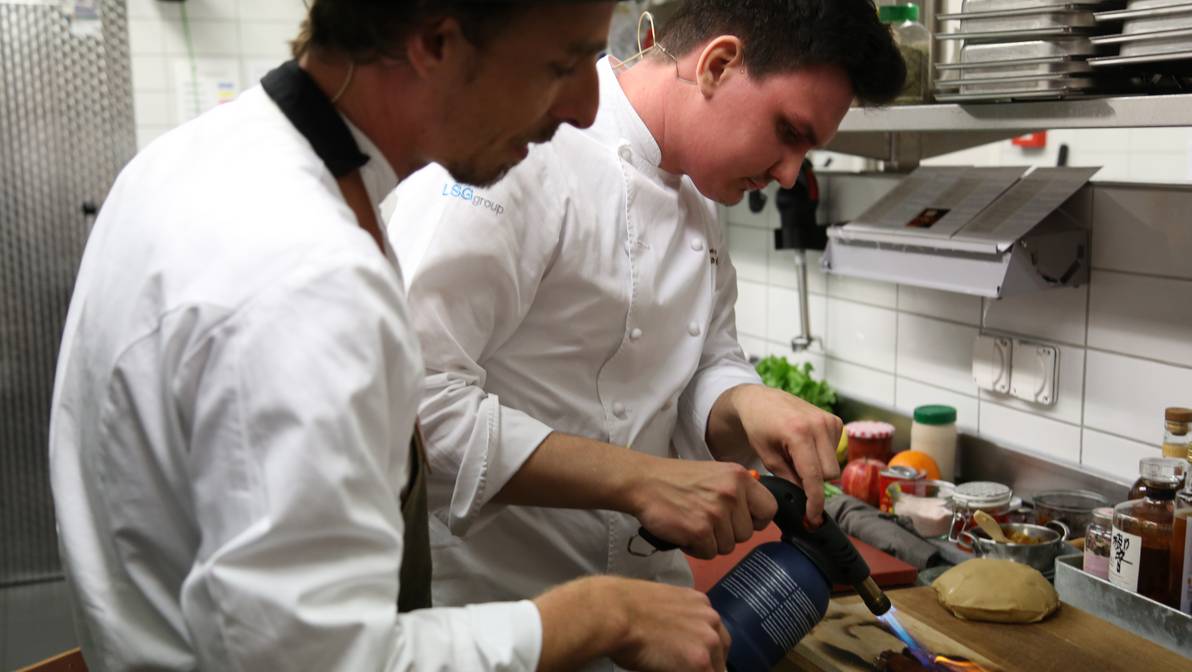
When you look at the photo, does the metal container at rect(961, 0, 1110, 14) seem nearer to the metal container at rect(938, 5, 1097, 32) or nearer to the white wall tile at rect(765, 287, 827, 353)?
the metal container at rect(938, 5, 1097, 32)

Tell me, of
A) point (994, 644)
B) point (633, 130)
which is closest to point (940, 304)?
point (994, 644)

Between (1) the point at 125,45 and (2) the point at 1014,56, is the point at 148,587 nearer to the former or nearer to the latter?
(2) the point at 1014,56

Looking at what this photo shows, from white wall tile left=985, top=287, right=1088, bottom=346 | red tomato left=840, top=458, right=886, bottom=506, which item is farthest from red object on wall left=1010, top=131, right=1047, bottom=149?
red tomato left=840, top=458, right=886, bottom=506

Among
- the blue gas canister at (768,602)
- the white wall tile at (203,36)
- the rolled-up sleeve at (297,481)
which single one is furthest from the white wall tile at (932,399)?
the white wall tile at (203,36)

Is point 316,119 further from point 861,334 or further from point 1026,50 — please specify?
point 861,334

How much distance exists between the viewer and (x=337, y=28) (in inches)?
32.0

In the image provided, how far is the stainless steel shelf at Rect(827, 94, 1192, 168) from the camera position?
1.40m

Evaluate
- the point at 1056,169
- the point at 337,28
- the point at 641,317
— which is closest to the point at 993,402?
the point at 1056,169

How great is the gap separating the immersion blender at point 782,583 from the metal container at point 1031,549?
0.53 meters

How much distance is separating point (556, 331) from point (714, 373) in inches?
13.3

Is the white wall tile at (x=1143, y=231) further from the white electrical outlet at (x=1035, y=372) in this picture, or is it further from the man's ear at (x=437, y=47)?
the man's ear at (x=437, y=47)

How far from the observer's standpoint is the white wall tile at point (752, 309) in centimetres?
296

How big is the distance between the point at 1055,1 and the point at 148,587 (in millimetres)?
1347

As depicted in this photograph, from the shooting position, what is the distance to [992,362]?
7.14 feet
